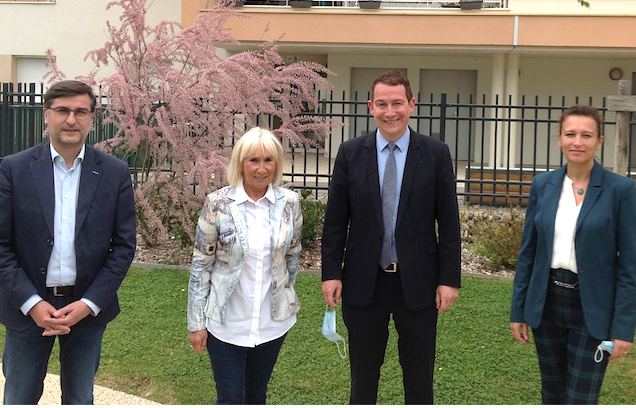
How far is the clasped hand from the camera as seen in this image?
3117 millimetres

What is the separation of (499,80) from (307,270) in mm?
10094

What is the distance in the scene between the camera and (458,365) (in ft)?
16.8

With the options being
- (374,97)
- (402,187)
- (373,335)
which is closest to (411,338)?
(373,335)

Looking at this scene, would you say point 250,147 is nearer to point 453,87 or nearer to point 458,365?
point 458,365

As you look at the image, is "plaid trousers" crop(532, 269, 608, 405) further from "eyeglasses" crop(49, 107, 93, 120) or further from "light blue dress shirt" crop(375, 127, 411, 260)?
"eyeglasses" crop(49, 107, 93, 120)

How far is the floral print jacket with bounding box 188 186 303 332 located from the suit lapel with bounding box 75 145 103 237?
55 centimetres

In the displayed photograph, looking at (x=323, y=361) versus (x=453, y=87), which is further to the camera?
(x=453, y=87)

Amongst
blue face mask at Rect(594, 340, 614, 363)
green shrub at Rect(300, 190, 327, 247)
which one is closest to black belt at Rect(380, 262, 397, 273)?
blue face mask at Rect(594, 340, 614, 363)

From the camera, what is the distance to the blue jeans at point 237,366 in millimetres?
3297

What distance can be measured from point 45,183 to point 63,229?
24 centimetres

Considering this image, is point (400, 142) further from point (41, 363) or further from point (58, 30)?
point (58, 30)

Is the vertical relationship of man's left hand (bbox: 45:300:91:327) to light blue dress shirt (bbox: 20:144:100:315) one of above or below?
below

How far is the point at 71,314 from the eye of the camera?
3.16 m

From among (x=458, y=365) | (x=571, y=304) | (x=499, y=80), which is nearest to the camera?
(x=571, y=304)
